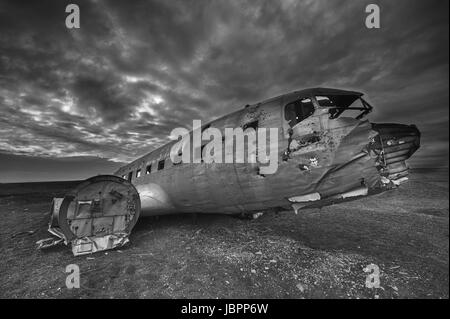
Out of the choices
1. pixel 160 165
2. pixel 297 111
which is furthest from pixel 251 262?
pixel 160 165

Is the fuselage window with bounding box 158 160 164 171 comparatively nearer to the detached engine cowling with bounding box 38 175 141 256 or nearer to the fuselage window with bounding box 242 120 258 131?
the detached engine cowling with bounding box 38 175 141 256

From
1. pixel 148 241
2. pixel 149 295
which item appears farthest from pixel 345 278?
pixel 148 241

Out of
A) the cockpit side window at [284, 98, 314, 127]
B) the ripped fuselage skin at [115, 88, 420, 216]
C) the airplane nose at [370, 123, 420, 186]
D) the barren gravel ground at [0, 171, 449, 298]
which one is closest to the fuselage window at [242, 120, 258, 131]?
the ripped fuselage skin at [115, 88, 420, 216]

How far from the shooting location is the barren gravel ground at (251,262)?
4.75 m

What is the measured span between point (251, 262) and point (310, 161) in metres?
3.53

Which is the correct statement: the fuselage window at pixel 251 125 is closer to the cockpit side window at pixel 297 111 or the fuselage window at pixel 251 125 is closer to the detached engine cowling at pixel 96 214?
the cockpit side window at pixel 297 111

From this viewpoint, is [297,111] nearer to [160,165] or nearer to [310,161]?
[310,161]

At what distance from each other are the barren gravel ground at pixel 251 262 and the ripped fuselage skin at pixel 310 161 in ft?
3.26

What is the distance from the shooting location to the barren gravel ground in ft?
15.6

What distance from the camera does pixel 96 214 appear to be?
744 centimetres

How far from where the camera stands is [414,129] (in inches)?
194

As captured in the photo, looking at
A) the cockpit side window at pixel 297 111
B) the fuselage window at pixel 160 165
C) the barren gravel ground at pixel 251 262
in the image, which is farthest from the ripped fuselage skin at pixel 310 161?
the fuselage window at pixel 160 165

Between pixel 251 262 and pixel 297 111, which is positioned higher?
pixel 297 111
